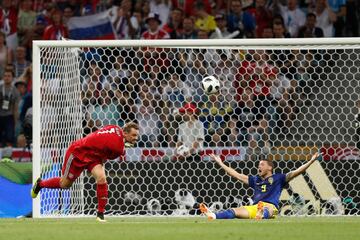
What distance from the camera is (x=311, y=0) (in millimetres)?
23188

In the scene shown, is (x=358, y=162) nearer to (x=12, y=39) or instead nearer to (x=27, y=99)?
(x=27, y=99)

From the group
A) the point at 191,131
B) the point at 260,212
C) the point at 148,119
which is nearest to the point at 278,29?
the point at 148,119

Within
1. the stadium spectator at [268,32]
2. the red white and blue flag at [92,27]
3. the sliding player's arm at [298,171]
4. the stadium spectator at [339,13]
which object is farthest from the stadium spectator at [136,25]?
the sliding player's arm at [298,171]

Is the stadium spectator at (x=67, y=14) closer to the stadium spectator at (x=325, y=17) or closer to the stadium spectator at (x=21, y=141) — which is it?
the stadium spectator at (x=21, y=141)

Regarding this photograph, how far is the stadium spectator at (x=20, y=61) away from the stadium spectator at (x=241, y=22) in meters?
3.98

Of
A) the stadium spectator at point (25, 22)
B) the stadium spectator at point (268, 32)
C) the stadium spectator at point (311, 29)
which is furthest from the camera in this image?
the stadium spectator at point (25, 22)

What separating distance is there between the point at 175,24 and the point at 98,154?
789 centimetres

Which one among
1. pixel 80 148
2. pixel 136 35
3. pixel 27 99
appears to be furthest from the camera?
pixel 136 35

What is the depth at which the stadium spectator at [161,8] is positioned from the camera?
2322 centimetres

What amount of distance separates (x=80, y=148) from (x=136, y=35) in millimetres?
7841

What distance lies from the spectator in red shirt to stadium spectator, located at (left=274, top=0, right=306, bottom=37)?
416cm

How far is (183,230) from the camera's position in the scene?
12359 mm

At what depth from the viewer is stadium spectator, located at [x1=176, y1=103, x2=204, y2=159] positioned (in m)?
17.5

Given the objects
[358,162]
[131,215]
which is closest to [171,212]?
[131,215]
